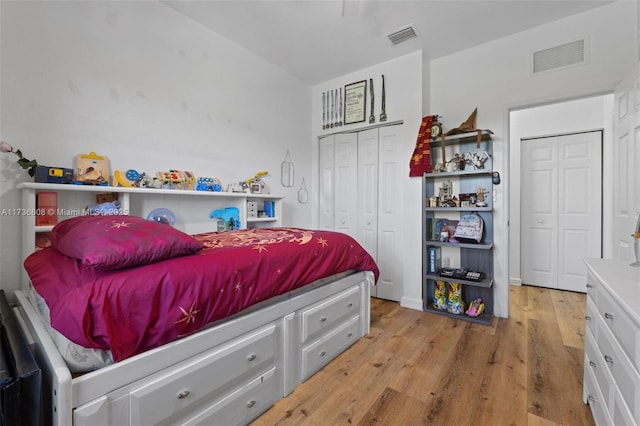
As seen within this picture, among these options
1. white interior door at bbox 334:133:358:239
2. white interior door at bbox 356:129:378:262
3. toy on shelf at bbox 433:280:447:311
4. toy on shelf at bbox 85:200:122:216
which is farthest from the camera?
white interior door at bbox 334:133:358:239

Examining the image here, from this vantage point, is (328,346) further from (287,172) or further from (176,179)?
(287,172)

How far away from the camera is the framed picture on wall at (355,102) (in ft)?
11.5

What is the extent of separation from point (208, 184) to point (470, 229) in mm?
2542

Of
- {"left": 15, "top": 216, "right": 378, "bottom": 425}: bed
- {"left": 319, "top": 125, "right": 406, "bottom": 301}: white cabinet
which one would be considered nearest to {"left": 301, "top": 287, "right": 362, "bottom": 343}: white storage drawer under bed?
{"left": 15, "top": 216, "right": 378, "bottom": 425}: bed

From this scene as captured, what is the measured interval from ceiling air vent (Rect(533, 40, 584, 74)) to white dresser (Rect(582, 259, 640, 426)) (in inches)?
79.4

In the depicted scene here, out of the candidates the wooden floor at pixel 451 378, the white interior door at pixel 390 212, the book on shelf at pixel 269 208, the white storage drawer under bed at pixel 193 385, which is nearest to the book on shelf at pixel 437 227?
the white interior door at pixel 390 212

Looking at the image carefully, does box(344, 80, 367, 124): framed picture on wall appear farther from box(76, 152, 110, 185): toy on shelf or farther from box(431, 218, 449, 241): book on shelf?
box(76, 152, 110, 185): toy on shelf

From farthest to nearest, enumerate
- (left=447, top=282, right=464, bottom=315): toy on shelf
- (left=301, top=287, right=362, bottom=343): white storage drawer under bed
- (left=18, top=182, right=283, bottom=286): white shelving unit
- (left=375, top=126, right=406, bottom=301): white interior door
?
1. (left=375, top=126, right=406, bottom=301): white interior door
2. (left=447, top=282, right=464, bottom=315): toy on shelf
3. (left=301, top=287, right=362, bottom=343): white storage drawer under bed
4. (left=18, top=182, right=283, bottom=286): white shelving unit

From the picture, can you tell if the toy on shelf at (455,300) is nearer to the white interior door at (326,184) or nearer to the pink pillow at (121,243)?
the white interior door at (326,184)

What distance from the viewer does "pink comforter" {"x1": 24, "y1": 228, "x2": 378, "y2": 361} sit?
0.95 meters

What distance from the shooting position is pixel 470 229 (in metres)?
2.83

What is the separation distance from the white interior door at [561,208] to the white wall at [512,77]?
144 cm

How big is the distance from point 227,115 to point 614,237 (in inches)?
142

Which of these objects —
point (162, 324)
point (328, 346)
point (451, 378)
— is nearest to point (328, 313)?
point (328, 346)
